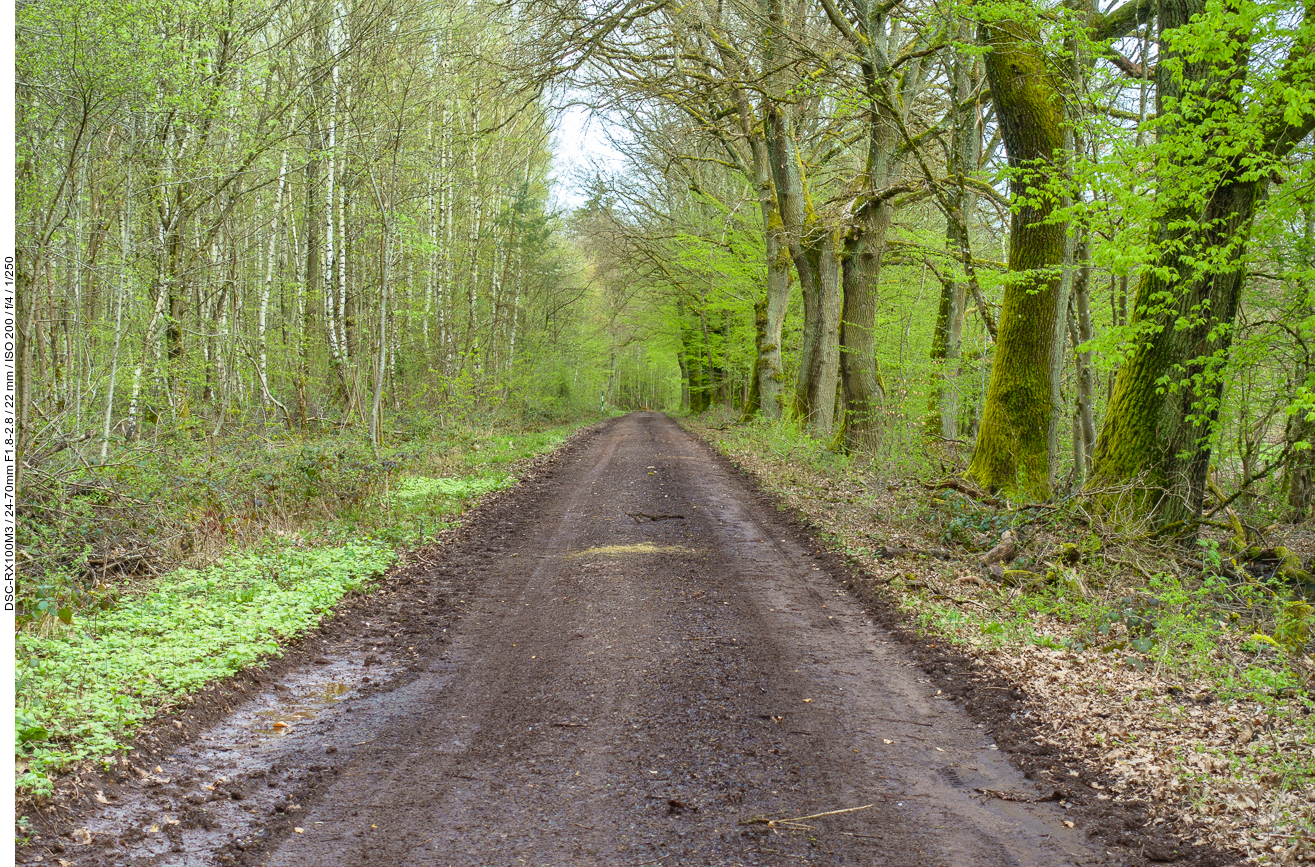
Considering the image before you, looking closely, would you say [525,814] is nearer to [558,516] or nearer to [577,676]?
[577,676]

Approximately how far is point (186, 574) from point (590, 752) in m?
4.71

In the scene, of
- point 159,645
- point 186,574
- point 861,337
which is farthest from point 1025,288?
point 186,574

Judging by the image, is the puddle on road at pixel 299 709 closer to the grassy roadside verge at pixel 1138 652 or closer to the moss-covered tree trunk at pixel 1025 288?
the grassy roadside verge at pixel 1138 652

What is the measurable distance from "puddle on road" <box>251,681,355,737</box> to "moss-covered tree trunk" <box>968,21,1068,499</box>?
25.0 feet

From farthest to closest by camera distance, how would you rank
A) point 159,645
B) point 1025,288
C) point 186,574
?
point 1025,288 < point 186,574 < point 159,645

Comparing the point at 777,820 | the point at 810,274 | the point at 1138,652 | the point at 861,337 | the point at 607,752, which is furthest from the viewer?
the point at 810,274

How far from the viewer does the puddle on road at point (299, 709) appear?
442cm

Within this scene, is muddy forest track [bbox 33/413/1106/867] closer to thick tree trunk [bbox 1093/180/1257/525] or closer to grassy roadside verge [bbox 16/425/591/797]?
grassy roadside verge [bbox 16/425/591/797]

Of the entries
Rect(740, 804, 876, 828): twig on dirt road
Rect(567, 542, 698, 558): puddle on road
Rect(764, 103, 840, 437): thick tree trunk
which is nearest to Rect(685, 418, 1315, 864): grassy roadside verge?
Rect(740, 804, 876, 828): twig on dirt road

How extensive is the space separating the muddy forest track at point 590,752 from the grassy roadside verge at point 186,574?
0.37 meters

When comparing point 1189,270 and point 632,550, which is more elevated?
point 1189,270

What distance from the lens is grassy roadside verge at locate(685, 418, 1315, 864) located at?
142 inches

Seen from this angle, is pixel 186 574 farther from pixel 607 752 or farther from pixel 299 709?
pixel 607 752

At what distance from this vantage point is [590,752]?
4.12 meters
